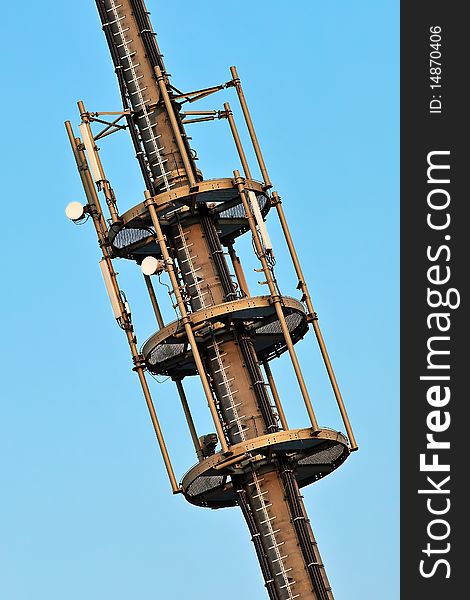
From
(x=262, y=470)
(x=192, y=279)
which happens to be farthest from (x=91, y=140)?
(x=262, y=470)

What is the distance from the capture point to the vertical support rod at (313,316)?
7494 centimetres

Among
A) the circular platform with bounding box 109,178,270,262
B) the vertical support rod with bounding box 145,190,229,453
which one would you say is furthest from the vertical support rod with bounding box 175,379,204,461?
the circular platform with bounding box 109,178,270,262

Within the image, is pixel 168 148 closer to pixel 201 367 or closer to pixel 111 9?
pixel 111 9

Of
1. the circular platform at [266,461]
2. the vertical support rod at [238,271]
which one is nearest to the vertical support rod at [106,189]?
the vertical support rod at [238,271]

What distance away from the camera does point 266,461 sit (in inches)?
2884

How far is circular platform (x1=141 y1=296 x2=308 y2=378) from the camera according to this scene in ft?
242

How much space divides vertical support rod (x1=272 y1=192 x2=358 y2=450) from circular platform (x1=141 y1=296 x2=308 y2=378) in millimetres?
846

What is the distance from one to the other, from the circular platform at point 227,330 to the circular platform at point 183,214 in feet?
21.7

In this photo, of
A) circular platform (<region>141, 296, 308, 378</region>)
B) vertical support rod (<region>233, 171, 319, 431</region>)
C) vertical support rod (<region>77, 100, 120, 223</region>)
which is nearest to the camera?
vertical support rod (<region>233, 171, 319, 431</region>)

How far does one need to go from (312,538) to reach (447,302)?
15.6 meters

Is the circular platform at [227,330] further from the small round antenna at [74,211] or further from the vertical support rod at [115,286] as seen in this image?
the small round antenna at [74,211]

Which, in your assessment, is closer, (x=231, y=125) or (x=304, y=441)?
(x=304, y=441)

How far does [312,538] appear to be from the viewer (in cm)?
7319

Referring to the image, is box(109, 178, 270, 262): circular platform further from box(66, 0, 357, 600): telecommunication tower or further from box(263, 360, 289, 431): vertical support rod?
box(263, 360, 289, 431): vertical support rod
